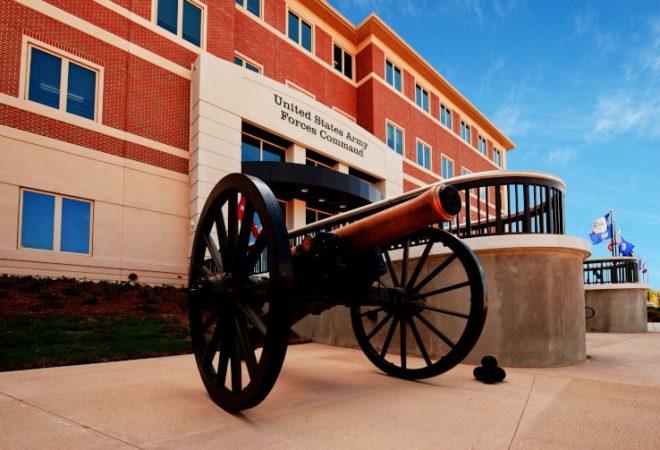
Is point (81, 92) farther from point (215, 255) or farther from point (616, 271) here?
point (616, 271)

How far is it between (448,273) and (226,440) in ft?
13.0

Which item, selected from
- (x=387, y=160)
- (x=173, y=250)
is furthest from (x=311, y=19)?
(x=173, y=250)

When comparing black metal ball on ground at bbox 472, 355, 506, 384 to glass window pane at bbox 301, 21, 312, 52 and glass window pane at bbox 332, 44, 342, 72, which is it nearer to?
glass window pane at bbox 301, 21, 312, 52

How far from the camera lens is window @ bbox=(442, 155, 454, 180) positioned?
2866 cm

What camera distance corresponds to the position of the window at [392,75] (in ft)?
79.3

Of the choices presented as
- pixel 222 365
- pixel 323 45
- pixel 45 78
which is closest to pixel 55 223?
pixel 45 78

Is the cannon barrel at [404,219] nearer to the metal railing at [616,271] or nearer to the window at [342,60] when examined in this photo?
the metal railing at [616,271]

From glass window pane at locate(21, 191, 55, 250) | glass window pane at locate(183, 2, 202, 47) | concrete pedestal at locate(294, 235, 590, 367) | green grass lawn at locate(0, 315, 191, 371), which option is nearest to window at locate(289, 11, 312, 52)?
glass window pane at locate(183, 2, 202, 47)

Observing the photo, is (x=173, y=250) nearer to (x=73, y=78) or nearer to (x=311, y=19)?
(x=73, y=78)

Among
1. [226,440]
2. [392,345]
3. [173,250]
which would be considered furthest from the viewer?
[173,250]

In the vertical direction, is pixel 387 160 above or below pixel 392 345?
above

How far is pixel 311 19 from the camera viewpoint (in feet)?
69.9

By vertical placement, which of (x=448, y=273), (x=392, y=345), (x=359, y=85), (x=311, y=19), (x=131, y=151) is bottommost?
(x=392, y=345)

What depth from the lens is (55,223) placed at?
37.2 feet
